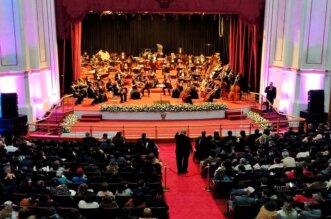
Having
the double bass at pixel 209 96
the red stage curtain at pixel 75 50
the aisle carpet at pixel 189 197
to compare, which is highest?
the red stage curtain at pixel 75 50

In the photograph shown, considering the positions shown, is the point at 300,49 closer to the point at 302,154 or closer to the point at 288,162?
the point at 302,154

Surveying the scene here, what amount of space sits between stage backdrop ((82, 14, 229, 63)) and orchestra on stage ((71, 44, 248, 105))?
1.27 meters

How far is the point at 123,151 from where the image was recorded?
451 inches

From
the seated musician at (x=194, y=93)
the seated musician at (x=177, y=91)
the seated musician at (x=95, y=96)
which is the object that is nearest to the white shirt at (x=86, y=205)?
the seated musician at (x=95, y=96)

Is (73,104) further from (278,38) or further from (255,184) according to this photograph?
(255,184)

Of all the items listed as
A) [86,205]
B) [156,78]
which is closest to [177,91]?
[156,78]

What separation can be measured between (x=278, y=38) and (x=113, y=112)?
915 cm

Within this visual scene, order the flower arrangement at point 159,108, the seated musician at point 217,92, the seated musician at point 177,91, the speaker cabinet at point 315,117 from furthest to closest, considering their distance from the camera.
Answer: the seated musician at point 177,91 → the seated musician at point 217,92 → the flower arrangement at point 159,108 → the speaker cabinet at point 315,117

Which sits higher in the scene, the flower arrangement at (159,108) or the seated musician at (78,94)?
the seated musician at (78,94)

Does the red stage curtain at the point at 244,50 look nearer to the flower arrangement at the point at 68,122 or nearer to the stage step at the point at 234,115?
the stage step at the point at 234,115

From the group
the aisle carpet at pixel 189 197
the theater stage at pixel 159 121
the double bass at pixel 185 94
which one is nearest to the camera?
the aisle carpet at pixel 189 197

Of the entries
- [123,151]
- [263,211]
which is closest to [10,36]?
[123,151]

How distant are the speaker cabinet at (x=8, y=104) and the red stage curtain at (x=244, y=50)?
41.6ft

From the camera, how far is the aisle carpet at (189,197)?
8.94 meters
